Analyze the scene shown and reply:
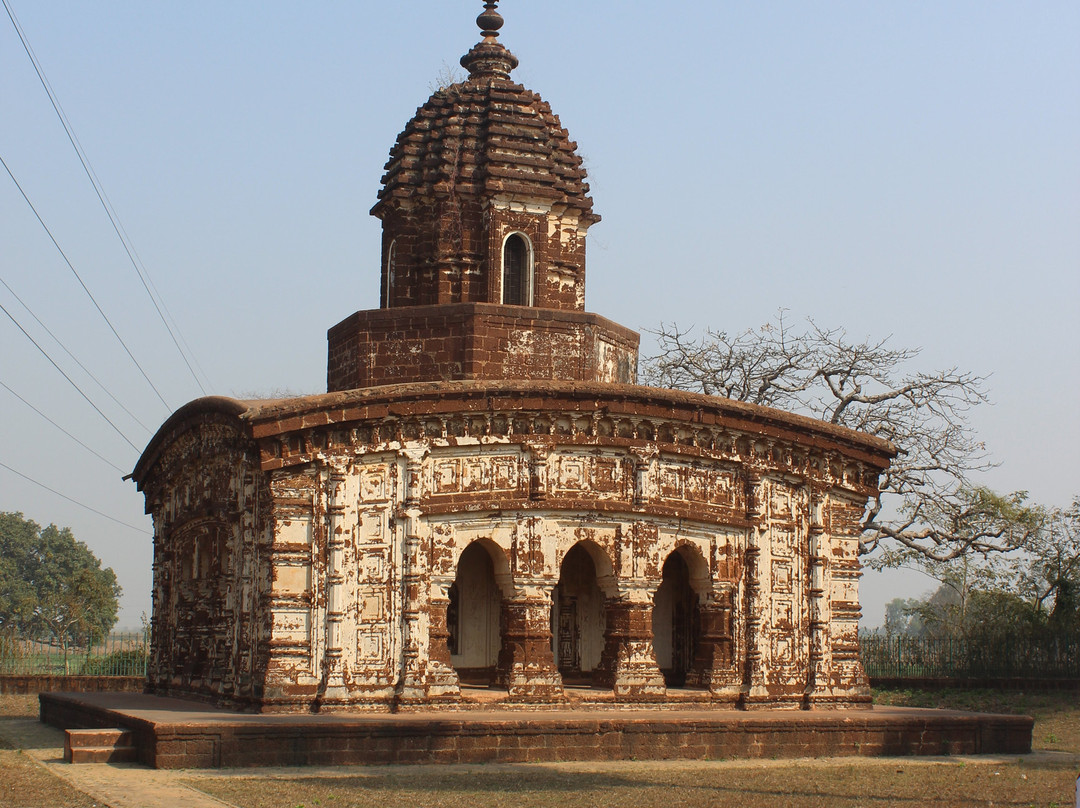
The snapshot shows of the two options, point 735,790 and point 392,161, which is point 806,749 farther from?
point 392,161

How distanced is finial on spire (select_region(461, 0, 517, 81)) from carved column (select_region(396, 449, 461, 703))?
267 inches

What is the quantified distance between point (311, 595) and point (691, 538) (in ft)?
15.4

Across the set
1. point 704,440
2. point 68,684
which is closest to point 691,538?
→ point 704,440

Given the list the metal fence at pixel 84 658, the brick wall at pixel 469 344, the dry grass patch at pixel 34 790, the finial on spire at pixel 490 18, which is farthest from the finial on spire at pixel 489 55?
the metal fence at pixel 84 658

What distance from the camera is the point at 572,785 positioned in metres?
12.4

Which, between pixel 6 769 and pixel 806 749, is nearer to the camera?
pixel 6 769

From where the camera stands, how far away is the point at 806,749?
1520cm

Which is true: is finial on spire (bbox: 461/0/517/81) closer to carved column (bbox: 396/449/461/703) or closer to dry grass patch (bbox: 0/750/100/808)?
carved column (bbox: 396/449/461/703)

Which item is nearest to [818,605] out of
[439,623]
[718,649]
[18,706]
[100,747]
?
[718,649]

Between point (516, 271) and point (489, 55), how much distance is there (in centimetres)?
357

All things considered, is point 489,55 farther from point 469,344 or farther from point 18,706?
point 18,706

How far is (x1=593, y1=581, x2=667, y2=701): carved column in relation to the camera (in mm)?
16266

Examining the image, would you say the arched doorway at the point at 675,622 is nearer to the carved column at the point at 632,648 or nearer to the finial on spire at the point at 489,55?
the carved column at the point at 632,648

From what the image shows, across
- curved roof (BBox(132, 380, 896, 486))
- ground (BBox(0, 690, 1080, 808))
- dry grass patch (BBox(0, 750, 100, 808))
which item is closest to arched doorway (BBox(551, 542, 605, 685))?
curved roof (BBox(132, 380, 896, 486))
